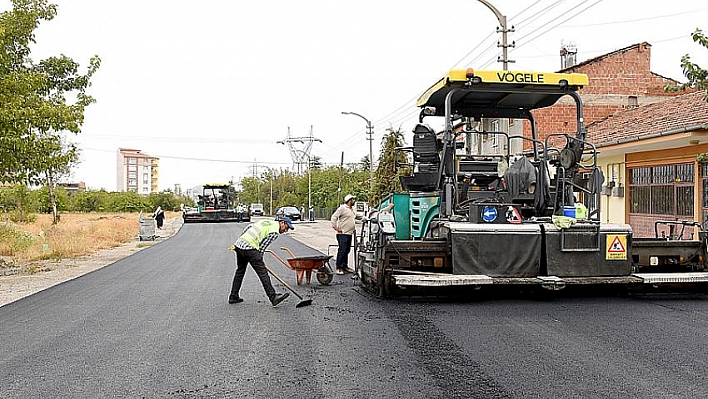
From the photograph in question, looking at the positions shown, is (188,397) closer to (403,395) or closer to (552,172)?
(403,395)

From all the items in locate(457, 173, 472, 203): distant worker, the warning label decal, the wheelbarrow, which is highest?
locate(457, 173, 472, 203): distant worker

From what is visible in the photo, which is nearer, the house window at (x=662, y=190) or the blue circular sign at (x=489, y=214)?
the blue circular sign at (x=489, y=214)

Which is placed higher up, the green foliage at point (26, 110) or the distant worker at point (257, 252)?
the green foliage at point (26, 110)

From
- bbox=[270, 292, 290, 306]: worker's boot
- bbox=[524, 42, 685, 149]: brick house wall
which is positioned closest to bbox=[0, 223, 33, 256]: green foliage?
bbox=[270, 292, 290, 306]: worker's boot

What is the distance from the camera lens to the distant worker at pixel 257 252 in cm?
1020

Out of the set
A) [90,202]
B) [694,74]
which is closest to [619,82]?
[694,74]

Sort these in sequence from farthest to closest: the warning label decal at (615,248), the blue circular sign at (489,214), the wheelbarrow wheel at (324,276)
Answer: the wheelbarrow wheel at (324,276) < the blue circular sign at (489,214) < the warning label decal at (615,248)

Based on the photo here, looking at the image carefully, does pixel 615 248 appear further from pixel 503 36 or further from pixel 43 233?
pixel 43 233

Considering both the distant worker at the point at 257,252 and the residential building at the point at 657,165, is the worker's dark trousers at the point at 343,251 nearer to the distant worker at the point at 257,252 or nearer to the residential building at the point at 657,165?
the distant worker at the point at 257,252

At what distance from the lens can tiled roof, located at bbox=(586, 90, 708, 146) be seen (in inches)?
653

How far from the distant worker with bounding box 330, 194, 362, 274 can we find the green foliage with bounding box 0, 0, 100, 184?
238 inches

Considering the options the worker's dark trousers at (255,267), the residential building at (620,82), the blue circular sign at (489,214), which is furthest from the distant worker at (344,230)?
the residential building at (620,82)

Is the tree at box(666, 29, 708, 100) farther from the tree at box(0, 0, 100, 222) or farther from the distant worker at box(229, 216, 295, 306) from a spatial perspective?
the tree at box(0, 0, 100, 222)

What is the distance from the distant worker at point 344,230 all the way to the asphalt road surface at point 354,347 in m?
3.19
